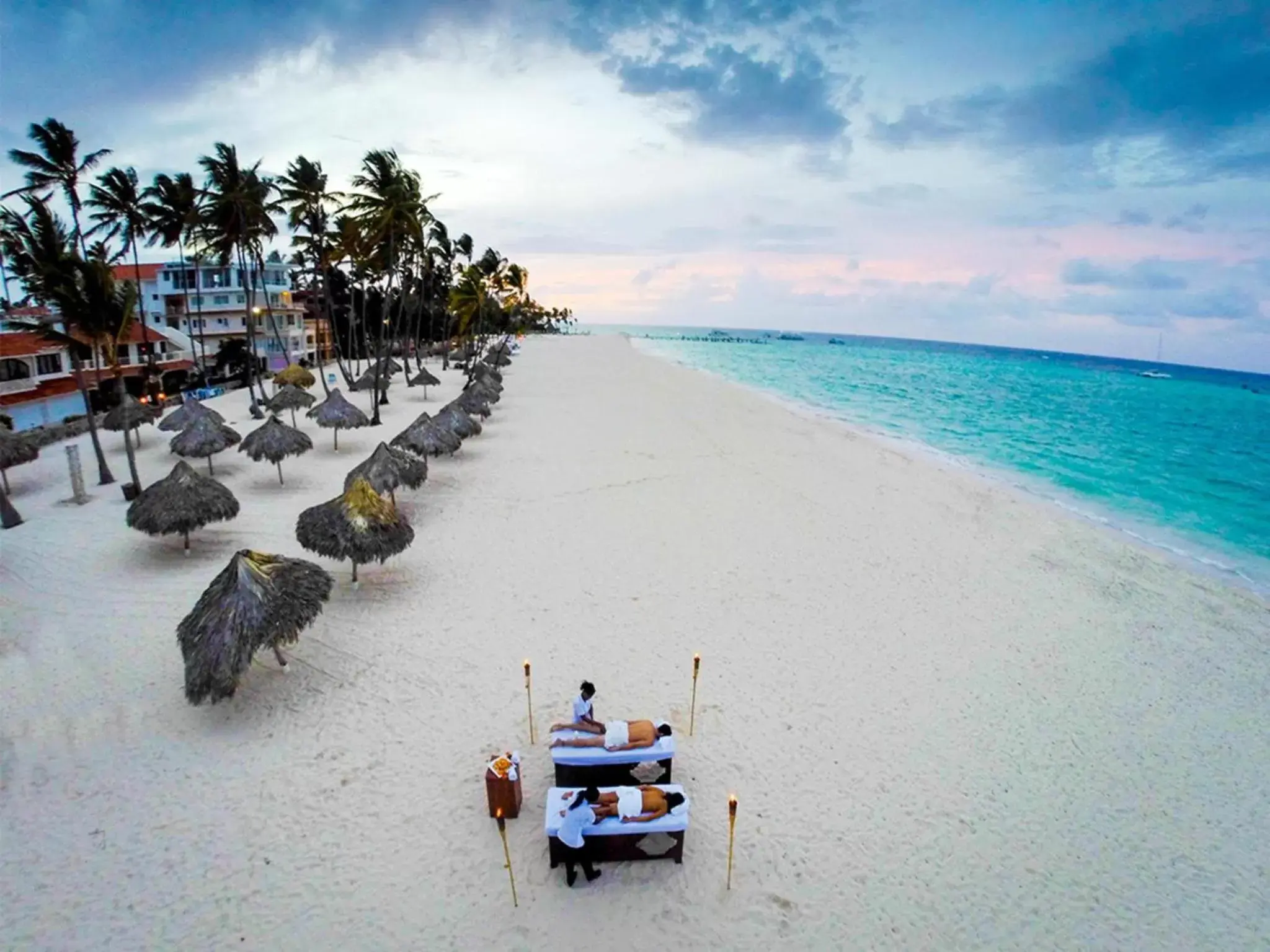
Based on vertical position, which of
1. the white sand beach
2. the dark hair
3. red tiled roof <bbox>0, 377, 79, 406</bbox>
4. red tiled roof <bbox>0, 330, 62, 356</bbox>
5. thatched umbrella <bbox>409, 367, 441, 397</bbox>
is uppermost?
red tiled roof <bbox>0, 330, 62, 356</bbox>

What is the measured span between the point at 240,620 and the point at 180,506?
16.7 ft

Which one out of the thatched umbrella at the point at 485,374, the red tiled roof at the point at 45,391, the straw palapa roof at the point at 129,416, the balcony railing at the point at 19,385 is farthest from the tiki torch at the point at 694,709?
the balcony railing at the point at 19,385

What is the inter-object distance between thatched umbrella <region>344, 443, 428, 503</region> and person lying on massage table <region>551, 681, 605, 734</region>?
7355 mm

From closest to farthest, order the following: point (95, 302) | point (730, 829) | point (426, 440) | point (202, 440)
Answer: point (730, 829)
point (95, 302)
point (202, 440)
point (426, 440)

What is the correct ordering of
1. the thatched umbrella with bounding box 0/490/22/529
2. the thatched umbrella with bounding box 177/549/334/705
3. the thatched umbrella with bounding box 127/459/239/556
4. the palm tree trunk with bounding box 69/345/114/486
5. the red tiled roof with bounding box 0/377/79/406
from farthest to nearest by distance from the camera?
the red tiled roof with bounding box 0/377/79/406 → the palm tree trunk with bounding box 69/345/114/486 → the thatched umbrella with bounding box 0/490/22/529 → the thatched umbrella with bounding box 127/459/239/556 → the thatched umbrella with bounding box 177/549/334/705

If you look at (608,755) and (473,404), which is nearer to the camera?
(608,755)

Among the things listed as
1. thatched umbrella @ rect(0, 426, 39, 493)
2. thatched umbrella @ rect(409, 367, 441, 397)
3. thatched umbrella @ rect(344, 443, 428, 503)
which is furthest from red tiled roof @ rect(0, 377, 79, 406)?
thatched umbrella @ rect(344, 443, 428, 503)

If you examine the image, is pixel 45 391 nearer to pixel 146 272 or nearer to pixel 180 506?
pixel 180 506

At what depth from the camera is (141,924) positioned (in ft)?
15.9

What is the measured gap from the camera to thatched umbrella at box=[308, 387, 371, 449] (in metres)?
18.6

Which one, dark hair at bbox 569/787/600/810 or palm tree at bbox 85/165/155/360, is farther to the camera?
palm tree at bbox 85/165/155/360

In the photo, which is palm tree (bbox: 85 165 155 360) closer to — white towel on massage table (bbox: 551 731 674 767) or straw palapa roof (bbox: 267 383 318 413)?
straw palapa roof (bbox: 267 383 318 413)

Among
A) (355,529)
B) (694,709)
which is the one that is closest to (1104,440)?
(694,709)

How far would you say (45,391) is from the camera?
2536 centimetres
